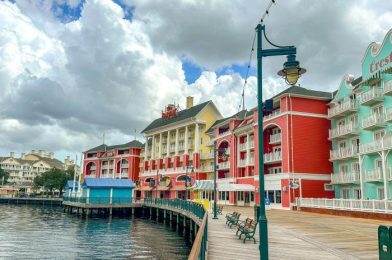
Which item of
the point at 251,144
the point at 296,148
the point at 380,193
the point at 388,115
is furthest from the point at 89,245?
the point at 251,144

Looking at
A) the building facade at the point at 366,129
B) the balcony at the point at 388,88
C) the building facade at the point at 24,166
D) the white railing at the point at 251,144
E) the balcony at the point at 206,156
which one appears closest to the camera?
the building facade at the point at 366,129

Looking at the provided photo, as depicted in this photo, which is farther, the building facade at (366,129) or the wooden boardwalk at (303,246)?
the building facade at (366,129)

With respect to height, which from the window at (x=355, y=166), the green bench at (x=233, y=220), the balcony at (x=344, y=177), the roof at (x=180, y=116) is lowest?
the green bench at (x=233, y=220)

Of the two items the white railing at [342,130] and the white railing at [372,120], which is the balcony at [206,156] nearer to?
the white railing at [342,130]

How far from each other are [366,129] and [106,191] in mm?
38160

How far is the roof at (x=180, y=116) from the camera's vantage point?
70.0 metres

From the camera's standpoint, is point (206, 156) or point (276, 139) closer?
→ point (276, 139)

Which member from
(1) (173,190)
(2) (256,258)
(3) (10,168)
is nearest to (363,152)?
(2) (256,258)

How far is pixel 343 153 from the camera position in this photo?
127 feet

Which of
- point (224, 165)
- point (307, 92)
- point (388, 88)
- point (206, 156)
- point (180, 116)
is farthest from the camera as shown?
point (180, 116)

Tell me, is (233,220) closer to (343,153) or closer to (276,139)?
(343,153)

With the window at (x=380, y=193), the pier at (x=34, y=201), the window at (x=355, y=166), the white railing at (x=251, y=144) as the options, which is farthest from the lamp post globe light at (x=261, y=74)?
the pier at (x=34, y=201)

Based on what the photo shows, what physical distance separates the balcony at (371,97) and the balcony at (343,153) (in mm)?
5208

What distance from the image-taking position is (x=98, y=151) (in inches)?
3848
